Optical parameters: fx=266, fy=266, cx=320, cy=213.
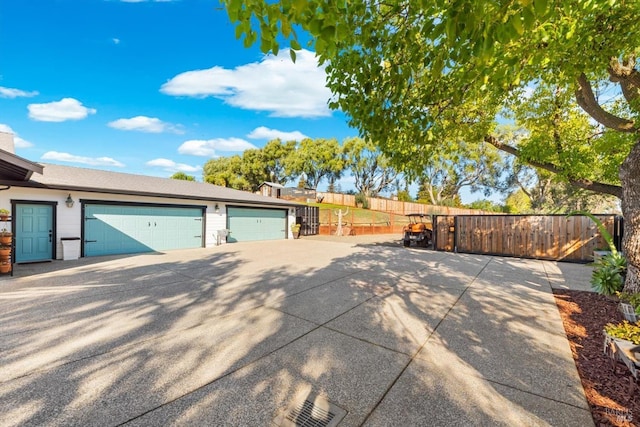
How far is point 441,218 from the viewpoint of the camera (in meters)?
11.6

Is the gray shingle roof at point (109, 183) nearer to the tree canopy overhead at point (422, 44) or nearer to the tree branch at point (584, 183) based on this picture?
the tree canopy overhead at point (422, 44)

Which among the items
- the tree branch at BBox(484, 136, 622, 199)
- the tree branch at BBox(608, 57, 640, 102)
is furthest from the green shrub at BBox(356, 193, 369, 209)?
the tree branch at BBox(608, 57, 640, 102)

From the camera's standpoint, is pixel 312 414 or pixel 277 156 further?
pixel 277 156

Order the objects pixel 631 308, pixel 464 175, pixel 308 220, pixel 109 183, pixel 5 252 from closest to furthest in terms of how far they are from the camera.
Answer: pixel 631 308, pixel 5 252, pixel 109 183, pixel 308 220, pixel 464 175

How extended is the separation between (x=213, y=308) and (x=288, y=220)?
11.8 meters

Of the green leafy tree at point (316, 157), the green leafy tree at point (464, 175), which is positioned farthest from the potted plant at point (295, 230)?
the green leafy tree at point (316, 157)

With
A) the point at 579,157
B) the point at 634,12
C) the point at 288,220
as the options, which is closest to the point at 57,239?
the point at 288,220

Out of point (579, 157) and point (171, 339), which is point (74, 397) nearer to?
point (171, 339)

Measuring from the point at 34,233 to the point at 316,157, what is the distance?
31.2 m

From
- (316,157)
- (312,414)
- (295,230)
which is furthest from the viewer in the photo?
(316,157)

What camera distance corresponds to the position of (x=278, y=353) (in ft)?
9.16

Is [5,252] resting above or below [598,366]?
above

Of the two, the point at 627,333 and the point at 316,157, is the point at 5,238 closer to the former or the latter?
the point at 627,333

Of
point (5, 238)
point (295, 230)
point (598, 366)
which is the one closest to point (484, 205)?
point (295, 230)
